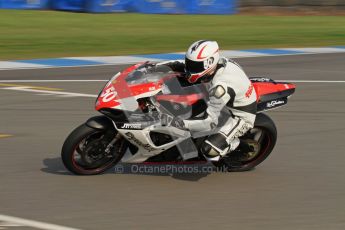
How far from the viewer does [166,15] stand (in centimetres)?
3020

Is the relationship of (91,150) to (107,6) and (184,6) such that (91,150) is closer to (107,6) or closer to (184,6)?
(107,6)

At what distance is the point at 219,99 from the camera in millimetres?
8055

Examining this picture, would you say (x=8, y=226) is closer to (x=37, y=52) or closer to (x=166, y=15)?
(x=37, y=52)

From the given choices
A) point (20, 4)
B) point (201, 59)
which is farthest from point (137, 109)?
point (20, 4)

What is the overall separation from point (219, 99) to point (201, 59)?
1.32 feet

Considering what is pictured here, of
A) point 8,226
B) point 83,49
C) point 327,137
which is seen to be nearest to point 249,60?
point 83,49

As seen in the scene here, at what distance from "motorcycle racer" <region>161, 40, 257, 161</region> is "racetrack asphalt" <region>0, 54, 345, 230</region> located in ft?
1.39

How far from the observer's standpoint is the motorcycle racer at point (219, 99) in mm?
8094

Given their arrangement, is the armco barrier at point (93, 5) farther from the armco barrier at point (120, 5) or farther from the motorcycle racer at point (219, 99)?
the motorcycle racer at point (219, 99)

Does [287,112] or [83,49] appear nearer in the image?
[287,112]

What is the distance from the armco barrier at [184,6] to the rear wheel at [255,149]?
2155 centimetres

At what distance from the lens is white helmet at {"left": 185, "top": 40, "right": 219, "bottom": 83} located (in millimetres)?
8086

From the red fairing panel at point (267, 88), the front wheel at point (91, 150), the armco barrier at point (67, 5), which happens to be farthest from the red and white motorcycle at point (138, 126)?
the armco barrier at point (67, 5)

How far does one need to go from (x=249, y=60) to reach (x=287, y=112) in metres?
7.08
